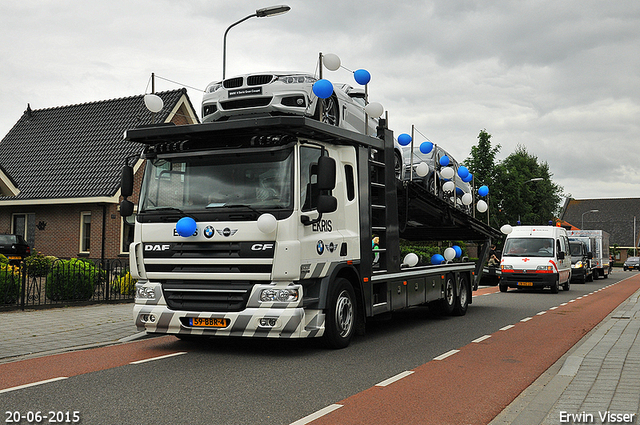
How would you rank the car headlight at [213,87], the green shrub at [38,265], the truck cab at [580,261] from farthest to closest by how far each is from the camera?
the truck cab at [580,261]
the green shrub at [38,265]
the car headlight at [213,87]

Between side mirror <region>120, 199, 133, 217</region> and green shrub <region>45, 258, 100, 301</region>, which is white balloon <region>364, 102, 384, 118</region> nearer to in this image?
side mirror <region>120, 199, 133, 217</region>

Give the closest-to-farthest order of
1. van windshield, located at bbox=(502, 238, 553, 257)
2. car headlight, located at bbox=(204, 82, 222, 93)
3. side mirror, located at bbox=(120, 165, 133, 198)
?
1. side mirror, located at bbox=(120, 165, 133, 198)
2. car headlight, located at bbox=(204, 82, 222, 93)
3. van windshield, located at bbox=(502, 238, 553, 257)

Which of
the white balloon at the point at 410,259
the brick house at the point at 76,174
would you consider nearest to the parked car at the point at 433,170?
the white balloon at the point at 410,259

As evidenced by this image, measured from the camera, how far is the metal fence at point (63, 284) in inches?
518

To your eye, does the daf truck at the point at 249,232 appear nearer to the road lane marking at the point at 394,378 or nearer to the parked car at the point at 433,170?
the road lane marking at the point at 394,378

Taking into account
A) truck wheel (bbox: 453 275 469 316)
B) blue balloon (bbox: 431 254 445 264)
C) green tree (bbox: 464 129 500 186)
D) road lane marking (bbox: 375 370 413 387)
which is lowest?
road lane marking (bbox: 375 370 413 387)

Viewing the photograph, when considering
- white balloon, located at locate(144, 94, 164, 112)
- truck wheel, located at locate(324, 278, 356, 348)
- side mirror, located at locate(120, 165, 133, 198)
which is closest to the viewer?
truck wheel, located at locate(324, 278, 356, 348)

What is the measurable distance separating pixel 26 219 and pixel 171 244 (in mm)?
21509

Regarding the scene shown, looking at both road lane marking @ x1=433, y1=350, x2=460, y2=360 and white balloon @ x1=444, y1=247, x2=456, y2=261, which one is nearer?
road lane marking @ x1=433, y1=350, x2=460, y2=360

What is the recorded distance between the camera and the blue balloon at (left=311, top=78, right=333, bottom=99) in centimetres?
884

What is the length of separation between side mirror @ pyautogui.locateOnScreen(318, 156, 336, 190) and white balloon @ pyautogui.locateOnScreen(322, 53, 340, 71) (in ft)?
7.79

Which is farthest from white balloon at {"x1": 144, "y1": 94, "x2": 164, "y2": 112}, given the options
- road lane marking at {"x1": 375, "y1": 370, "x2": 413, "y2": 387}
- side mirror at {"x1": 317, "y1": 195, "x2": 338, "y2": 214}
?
road lane marking at {"x1": 375, "y1": 370, "x2": 413, "y2": 387}

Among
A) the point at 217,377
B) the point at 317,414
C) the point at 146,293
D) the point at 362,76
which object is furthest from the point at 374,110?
the point at 317,414

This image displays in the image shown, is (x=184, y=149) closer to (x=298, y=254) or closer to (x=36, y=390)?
(x=298, y=254)
